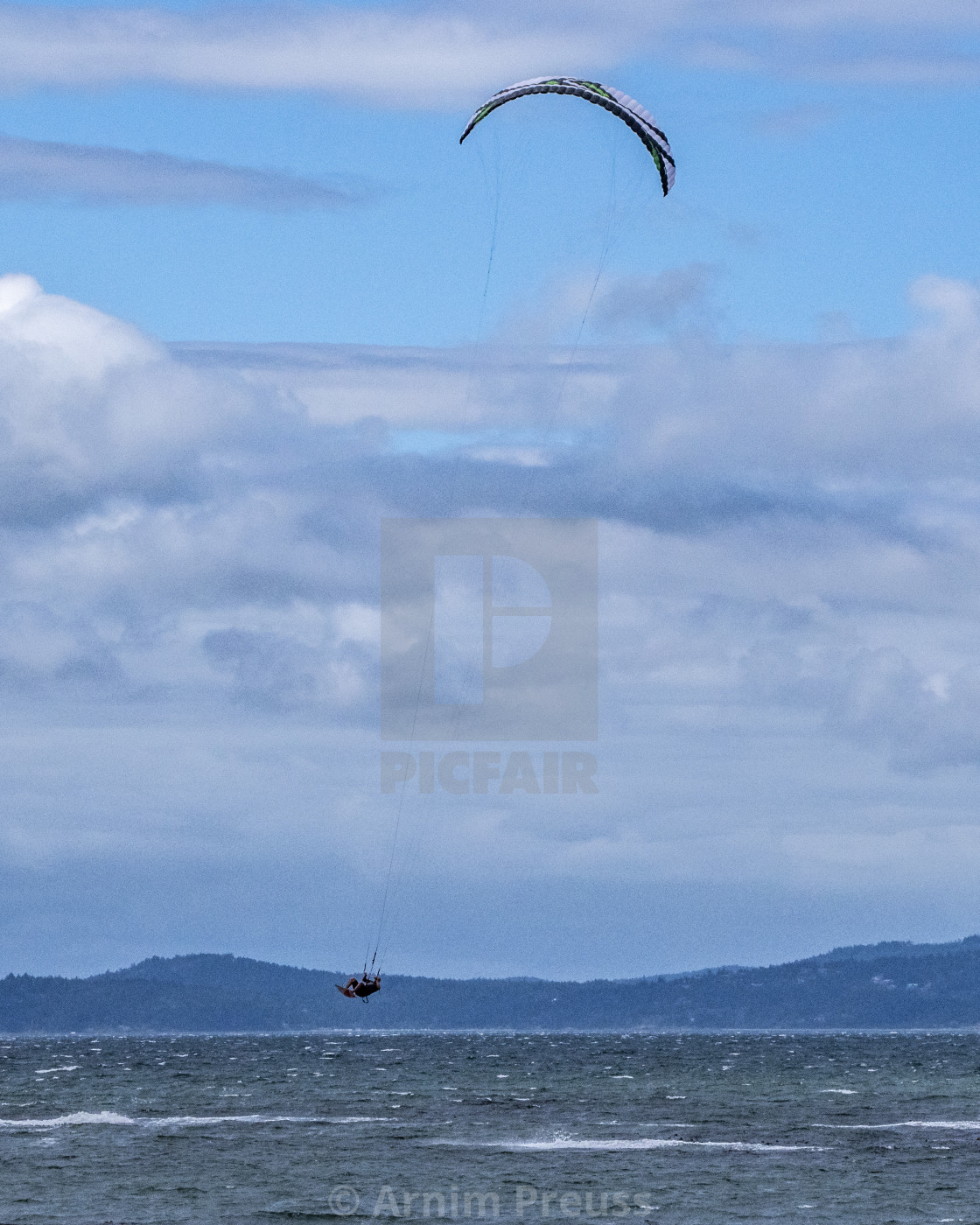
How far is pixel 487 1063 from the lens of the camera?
16825 cm

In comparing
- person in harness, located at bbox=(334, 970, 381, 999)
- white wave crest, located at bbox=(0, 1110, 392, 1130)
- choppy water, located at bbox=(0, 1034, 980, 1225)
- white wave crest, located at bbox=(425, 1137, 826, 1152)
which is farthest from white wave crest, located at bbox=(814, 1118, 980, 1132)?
person in harness, located at bbox=(334, 970, 381, 999)

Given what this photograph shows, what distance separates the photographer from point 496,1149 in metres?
76.1

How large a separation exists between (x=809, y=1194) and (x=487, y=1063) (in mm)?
108170

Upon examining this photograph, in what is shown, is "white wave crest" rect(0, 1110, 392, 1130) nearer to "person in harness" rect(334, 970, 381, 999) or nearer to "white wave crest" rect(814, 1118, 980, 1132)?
"white wave crest" rect(814, 1118, 980, 1132)

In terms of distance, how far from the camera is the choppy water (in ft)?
199

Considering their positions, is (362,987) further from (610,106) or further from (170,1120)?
(170,1120)

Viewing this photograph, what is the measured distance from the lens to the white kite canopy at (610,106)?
50031 millimetres

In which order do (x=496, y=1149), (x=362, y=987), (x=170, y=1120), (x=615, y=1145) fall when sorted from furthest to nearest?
1. (x=170, y=1120)
2. (x=615, y=1145)
3. (x=496, y=1149)
4. (x=362, y=987)

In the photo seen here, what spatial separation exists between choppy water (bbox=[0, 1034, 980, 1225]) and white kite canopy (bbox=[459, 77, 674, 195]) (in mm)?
Result: 33495

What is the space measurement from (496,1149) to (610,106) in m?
45.1

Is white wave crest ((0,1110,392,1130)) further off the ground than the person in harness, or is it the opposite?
the person in harness

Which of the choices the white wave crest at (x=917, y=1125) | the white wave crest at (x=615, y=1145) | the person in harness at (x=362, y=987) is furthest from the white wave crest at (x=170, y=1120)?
the person in harness at (x=362, y=987)

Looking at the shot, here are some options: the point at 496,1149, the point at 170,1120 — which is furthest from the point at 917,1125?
the point at 170,1120

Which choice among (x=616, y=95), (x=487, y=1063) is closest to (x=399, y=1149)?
(x=616, y=95)
